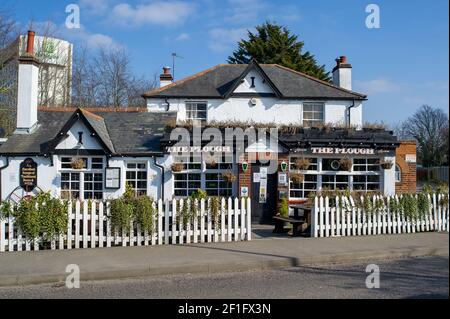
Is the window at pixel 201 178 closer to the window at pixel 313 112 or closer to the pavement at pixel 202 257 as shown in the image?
the pavement at pixel 202 257

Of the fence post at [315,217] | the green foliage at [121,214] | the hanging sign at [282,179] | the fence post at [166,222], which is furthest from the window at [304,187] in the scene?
the green foliage at [121,214]

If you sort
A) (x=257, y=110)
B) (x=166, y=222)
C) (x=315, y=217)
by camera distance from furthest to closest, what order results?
(x=257, y=110)
(x=315, y=217)
(x=166, y=222)

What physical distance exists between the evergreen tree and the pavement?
2849 centimetres

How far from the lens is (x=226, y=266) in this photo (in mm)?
7883

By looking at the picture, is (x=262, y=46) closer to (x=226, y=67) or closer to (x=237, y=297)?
(x=226, y=67)

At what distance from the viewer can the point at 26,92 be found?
1563cm

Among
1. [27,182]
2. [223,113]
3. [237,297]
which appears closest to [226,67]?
[223,113]

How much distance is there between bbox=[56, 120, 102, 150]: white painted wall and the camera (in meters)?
14.7

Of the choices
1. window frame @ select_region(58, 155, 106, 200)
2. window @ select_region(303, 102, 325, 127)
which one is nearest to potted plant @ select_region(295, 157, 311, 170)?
window @ select_region(303, 102, 325, 127)

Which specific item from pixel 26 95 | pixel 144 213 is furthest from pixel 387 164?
pixel 26 95

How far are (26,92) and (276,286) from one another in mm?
13334

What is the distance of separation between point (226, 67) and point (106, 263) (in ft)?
49.6

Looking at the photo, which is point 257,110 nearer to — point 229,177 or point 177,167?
point 229,177
